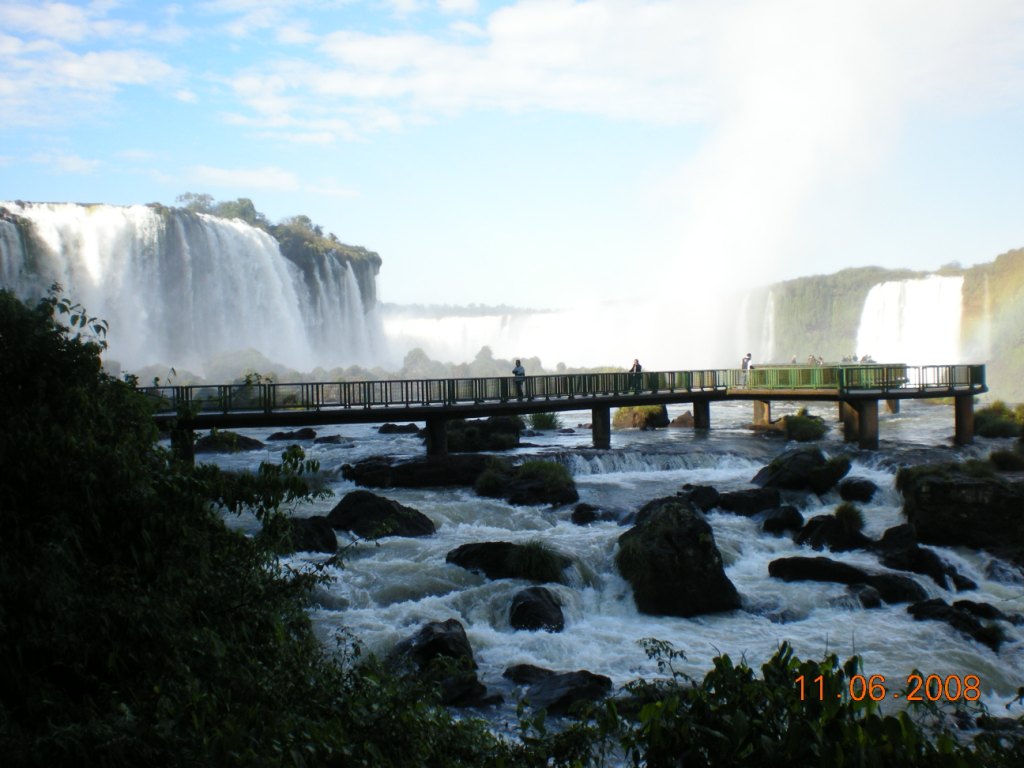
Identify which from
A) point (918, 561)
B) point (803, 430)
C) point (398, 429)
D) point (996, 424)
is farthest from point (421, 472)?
point (996, 424)

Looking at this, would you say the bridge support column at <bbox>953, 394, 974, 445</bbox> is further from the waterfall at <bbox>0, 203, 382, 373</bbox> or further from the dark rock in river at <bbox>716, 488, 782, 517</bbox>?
the waterfall at <bbox>0, 203, 382, 373</bbox>

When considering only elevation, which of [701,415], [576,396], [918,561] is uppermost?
[576,396]

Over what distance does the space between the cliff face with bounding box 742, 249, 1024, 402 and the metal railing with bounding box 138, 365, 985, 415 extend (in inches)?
1581

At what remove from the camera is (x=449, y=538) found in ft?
55.0

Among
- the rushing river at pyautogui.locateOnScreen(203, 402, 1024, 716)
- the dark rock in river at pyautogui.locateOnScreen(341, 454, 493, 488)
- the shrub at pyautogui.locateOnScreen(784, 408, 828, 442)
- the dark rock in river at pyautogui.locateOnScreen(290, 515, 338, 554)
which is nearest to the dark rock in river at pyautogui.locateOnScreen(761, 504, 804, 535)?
the rushing river at pyautogui.locateOnScreen(203, 402, 1024, 716)

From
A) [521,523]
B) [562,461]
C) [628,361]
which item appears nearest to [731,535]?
[521,523]

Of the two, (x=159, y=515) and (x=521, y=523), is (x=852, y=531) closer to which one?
(x=521, y=523)

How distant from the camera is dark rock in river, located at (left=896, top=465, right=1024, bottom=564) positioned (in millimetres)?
16109

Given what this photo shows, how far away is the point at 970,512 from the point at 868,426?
12041mm

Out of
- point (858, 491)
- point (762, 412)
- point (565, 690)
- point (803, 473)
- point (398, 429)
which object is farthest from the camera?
point (398, 429)

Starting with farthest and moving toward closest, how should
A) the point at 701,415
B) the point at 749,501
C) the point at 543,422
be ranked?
the point at 543,422 → the point at 701,415 → the point at 749,501

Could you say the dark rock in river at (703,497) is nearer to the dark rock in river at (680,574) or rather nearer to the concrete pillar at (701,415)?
the dark rock in river at (680,574)

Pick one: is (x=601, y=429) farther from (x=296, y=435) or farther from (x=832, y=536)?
(x=832, y=536)

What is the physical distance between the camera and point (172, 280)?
60.2 meters
